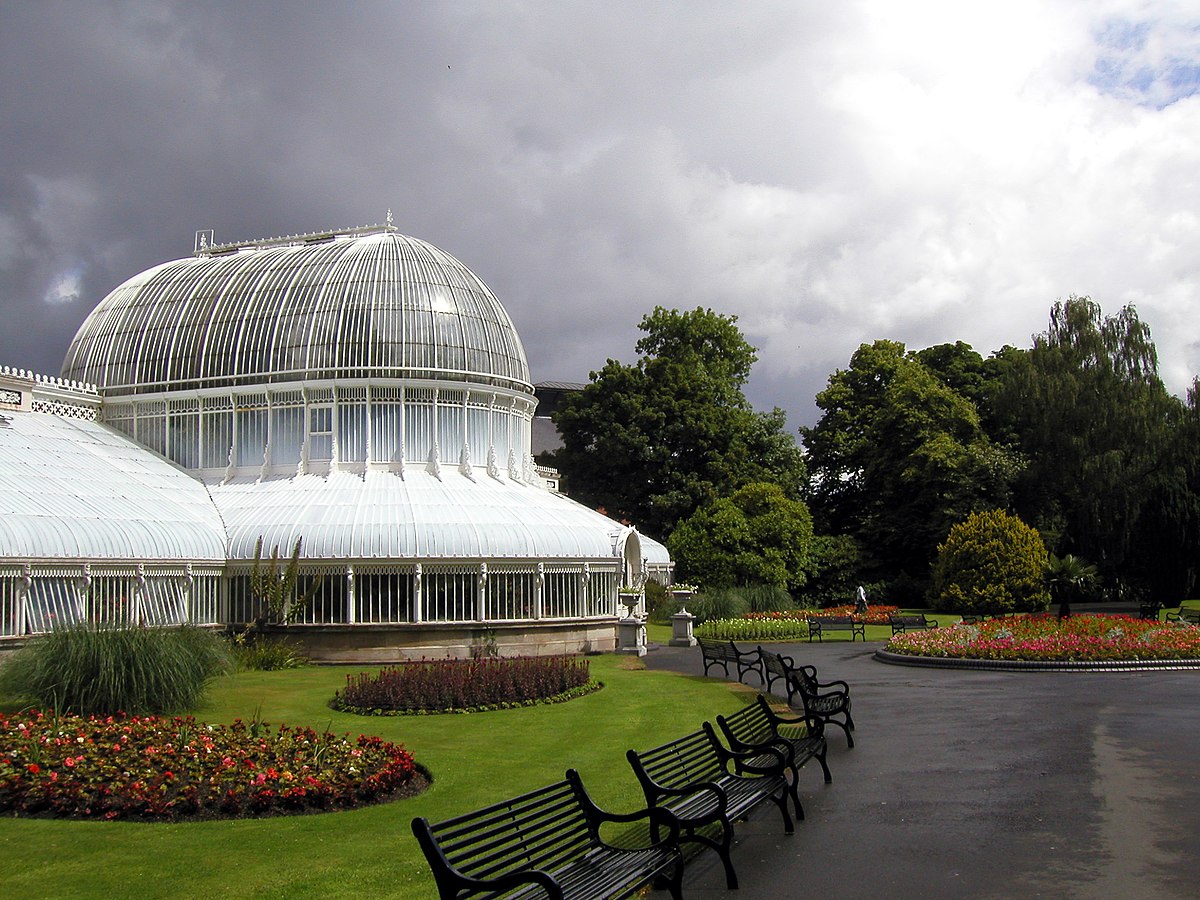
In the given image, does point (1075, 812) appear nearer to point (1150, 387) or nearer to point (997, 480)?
point (997, 480)

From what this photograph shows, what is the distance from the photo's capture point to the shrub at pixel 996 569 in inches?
1548

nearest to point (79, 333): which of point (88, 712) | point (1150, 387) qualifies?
point (88, 712)

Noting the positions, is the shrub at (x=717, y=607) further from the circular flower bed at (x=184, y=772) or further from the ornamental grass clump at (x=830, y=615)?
the circular flower bed at (x=184, y=772)

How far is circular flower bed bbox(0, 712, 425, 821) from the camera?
1153 centimetres

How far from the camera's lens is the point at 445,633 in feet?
91.9

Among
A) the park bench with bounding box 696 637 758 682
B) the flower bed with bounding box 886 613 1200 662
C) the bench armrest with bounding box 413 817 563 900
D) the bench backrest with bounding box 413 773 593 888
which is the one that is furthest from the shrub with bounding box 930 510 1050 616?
the bench armrest with bounding box 413 817 563 900

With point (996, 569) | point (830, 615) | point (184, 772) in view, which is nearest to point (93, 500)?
point (184, 772)

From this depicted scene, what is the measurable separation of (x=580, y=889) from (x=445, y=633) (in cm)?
2094

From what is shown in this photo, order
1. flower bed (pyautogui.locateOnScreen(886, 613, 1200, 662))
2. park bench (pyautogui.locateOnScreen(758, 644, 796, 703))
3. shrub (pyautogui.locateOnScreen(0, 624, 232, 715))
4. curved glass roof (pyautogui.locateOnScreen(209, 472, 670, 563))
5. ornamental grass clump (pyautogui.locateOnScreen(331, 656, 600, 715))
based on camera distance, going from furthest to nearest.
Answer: curved glass roof (pyautogui.locateOnScreen(209, 472, 670, 563)) → flower bed (pyautogui.locateOnScreen(886, 613, 1200, 662)) → ornamental grass clump (pyautogui.locateOnScreen(331, 656, 600, 715)) → park bench (pyautogui.locateOnScreen(758, 644, 796, 703)) → shrub (pyautogui.locateOnScreen(0, 624, 232, 715))

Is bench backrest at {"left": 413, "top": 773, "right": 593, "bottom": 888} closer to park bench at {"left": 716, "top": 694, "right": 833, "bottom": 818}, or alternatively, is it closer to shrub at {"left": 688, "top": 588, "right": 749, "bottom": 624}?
park bench at {"left": 716, "top": 694, "right": 833, "bottom": 818}

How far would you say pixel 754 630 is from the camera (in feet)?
116

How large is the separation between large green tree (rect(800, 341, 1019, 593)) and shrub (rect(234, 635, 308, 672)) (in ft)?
105

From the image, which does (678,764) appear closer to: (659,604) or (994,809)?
(994,809)

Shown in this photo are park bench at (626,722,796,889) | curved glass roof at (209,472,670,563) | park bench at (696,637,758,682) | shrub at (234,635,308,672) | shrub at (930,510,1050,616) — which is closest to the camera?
park bench at (626,722,796,889)
